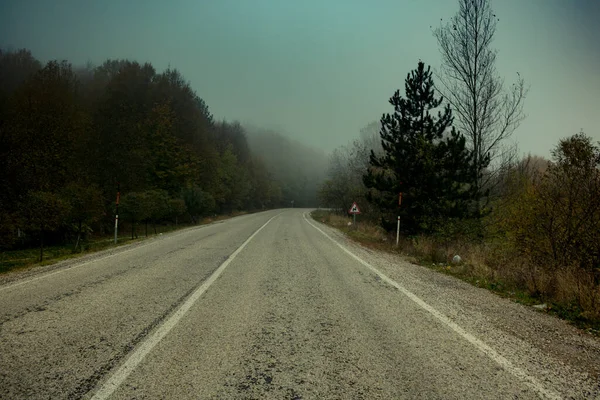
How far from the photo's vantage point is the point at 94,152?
1051 inches

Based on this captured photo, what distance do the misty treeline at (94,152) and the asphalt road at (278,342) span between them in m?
9.14

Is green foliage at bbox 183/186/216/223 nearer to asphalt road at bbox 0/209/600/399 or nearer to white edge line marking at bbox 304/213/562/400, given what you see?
asphalt road at bbox 0/209/600/399

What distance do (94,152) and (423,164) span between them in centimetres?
2414

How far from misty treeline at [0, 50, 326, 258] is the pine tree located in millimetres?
14829

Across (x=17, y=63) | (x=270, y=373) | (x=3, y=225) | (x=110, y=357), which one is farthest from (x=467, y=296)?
(x=17, y=63)

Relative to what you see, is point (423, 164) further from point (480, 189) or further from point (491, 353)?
point (491, 353)

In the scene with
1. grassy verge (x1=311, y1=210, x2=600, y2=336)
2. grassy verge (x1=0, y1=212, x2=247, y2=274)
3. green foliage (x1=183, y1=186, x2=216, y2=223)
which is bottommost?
grassy verge (x1=0, y1=212, x2=247, y2=274)

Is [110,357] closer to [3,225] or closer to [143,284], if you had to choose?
[143,284]

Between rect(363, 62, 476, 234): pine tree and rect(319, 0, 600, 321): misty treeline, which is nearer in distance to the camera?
rect(319, 0, 600, 321): misty treeline

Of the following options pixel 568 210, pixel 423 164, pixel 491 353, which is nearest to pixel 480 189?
pixel 423 164

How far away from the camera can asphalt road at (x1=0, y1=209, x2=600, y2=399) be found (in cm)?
289

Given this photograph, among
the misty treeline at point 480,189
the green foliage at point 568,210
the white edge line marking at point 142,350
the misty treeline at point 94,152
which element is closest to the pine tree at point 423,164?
the misty treeline at point 480,189

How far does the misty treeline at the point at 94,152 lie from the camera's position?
1877cm

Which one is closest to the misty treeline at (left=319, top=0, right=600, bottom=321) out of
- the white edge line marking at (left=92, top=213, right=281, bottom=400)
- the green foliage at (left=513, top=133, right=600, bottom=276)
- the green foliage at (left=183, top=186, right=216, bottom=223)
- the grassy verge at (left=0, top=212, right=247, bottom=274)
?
the green foliage at (left=513, top=133, right=600, bottom=276)
